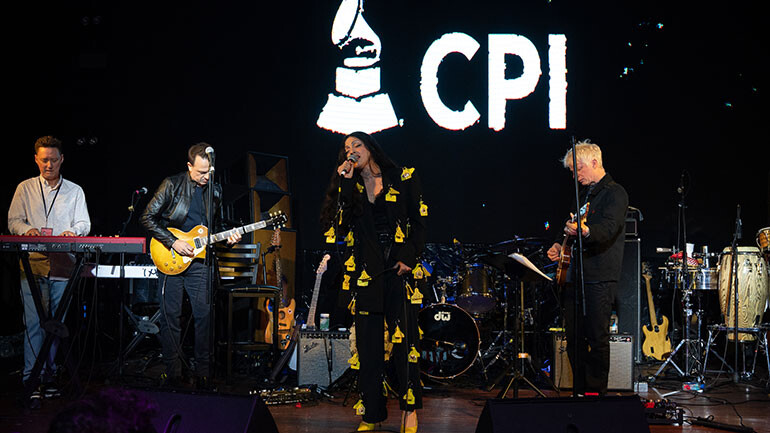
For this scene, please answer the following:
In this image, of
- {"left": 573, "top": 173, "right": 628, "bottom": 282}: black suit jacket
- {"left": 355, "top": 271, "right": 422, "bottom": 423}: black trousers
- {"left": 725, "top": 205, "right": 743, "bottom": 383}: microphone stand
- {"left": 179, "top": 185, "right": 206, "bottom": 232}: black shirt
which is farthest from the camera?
{"left": 725, "top": 205, "right": 743, "bottom": 383}: microphone stand

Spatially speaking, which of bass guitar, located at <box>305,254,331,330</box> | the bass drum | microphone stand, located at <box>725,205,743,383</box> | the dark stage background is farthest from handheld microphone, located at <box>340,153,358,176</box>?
microphone stand, located at <box>725,205,743,383</box>

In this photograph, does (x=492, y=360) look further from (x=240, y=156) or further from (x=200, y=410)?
(x=200, y=410)

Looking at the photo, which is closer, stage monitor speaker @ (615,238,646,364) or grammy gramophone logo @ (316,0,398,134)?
stage monitor speaker @ (615,238,646,364)

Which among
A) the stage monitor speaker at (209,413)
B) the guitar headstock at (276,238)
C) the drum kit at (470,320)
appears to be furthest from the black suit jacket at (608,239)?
the guitar headstock at (276,238)

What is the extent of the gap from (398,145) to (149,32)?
3108 millimetres

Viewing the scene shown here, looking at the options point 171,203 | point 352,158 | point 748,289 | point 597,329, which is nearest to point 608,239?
point 597,329

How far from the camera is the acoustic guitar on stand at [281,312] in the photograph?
6.61m

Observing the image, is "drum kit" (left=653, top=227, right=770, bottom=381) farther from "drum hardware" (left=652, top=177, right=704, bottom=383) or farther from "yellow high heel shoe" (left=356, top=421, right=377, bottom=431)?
"yellow high heel shoe" (left=356, top=421, right=377, bottom=431)

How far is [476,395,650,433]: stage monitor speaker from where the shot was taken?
2.58 metres

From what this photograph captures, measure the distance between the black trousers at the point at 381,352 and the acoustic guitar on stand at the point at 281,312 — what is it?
2.79m

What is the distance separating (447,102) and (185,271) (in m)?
3.60

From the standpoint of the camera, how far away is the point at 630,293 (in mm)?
6711

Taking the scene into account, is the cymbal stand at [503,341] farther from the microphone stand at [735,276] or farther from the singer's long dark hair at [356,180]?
the singer's long dark hair at [356,180]

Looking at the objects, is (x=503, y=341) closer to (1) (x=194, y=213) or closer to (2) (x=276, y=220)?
(2) (x=276, y=220)
